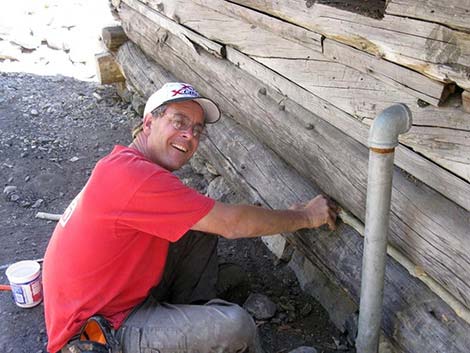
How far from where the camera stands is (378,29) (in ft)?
8.86

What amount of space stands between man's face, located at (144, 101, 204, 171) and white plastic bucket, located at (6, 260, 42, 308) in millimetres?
1281

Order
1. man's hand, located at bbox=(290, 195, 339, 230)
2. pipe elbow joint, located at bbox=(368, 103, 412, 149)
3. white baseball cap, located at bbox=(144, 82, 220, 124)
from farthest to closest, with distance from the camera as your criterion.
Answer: man's hand, located at bbox=(290, 195, 339, 230)
white baseball cap, located at bbox=(144, 82, 220, 124)
pipe elbow joint, located at bbox=(368, 103, 412, 149)

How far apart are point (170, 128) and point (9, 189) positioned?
9.46ft

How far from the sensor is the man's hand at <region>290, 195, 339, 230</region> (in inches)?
125

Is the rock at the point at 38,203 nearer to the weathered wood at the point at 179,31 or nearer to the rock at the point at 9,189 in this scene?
the rock at the point at 9,189

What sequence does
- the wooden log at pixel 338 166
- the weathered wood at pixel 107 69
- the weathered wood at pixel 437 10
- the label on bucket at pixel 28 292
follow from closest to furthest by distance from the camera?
the weathered wood at pixel 437 10 < the wooden log at pixel 338 166 < the label on bucket at pixel 28 292 < the weathered wood at pixel 107 69

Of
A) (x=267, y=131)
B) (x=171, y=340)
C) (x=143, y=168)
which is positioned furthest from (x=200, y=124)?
(x=171, y=340)

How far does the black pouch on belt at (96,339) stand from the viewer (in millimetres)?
2826

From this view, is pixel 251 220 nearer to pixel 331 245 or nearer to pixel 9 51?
pixel 331 245

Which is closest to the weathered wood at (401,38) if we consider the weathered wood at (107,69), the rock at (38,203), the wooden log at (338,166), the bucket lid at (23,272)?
the wooden log at (338,166)

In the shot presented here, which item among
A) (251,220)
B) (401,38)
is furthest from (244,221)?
(401,38)

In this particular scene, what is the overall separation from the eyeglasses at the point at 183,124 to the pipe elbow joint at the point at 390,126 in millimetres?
1031

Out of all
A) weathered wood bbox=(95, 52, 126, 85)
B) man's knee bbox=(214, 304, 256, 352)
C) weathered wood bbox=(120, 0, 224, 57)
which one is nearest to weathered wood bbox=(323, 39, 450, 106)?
man's knee bbox=(214, 304, 256, 352)

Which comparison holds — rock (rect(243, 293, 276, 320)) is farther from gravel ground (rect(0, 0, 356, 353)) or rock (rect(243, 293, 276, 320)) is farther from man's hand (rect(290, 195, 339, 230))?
man's hand (rect(290, 195, 339, 230))
